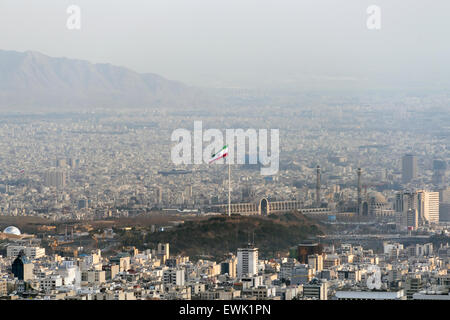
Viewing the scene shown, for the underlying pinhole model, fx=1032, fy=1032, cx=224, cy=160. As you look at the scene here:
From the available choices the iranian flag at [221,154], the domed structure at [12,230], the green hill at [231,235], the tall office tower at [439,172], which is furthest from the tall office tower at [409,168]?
the domed structure at [12,230]

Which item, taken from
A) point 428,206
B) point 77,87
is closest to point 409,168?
point 428,206

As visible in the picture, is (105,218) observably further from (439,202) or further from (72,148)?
(439,202)

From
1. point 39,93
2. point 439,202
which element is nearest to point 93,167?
point 39,93

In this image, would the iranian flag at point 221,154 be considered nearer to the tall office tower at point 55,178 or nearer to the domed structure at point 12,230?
the tall office tower at point 55,178

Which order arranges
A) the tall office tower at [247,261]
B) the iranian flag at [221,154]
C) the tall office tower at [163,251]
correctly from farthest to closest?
the iranian flag at [221,154], the tall office tower at [163,251], the tall office tower at [247,261]

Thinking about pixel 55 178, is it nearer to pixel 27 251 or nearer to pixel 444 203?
pixel 27 251

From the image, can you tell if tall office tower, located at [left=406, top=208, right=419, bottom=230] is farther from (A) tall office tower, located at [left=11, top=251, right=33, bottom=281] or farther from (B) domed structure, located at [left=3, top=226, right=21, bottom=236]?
(A) tall office tower, located at [left=11, top=251, right=33, bottom=281]
